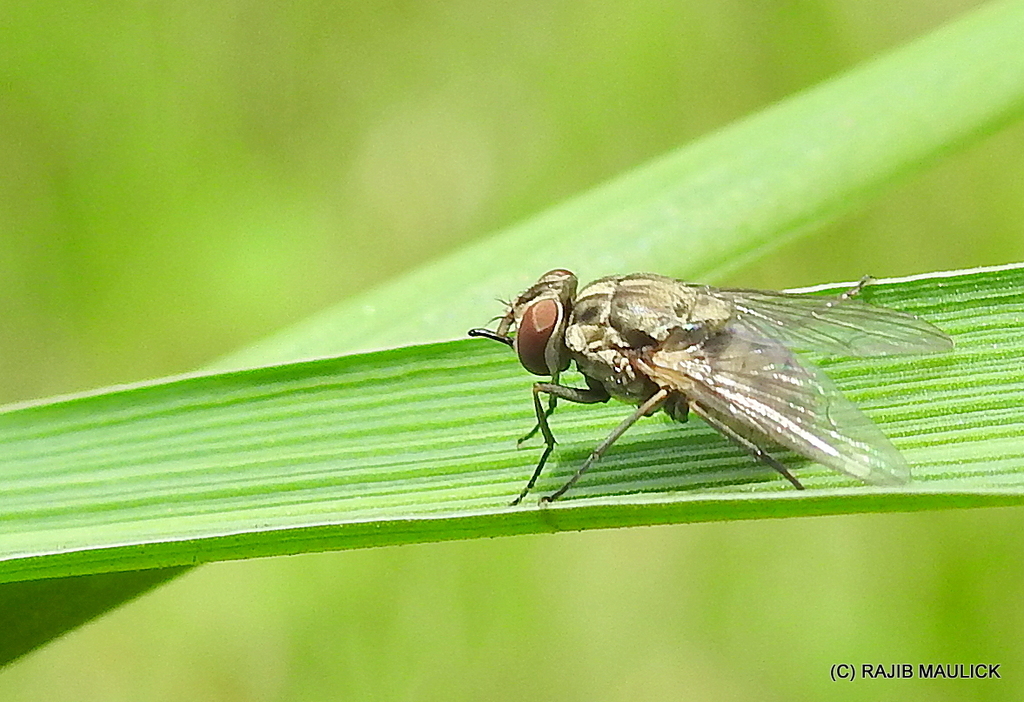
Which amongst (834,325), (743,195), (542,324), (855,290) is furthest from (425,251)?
(855,290)

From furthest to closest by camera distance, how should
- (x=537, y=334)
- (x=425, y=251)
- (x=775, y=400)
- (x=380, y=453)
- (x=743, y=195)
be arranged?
1. (x=425, y=251)
2. (x=743, y=195)
3. (x=537, y=334)
4. (x=775, y=400)
5. (x=380, y=453)

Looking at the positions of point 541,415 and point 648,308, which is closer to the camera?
point 541,415

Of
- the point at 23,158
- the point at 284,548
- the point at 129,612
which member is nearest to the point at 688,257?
the point at 284,548

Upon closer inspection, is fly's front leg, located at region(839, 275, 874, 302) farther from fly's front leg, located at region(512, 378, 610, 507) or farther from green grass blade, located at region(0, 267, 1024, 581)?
fly's front leg, located at region(512, 378, 610, 507)

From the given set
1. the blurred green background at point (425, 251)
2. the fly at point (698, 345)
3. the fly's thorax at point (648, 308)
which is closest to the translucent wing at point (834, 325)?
the fly at point (698, 345)

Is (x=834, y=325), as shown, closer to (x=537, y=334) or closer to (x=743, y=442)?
(x=743, y=442)

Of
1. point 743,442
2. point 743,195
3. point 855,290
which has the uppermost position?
point 743,195

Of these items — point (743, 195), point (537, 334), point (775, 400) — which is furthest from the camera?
point (743, 195)
